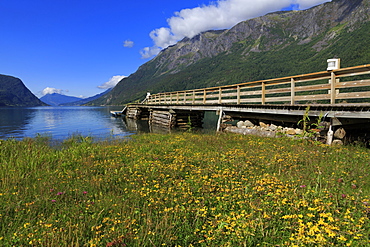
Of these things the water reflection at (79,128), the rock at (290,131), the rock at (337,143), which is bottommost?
the water reflection at (79,128)

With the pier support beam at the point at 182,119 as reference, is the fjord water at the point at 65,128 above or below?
below

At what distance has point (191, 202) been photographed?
5070 millimetres

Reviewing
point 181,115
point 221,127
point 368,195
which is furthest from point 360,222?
point 181,115

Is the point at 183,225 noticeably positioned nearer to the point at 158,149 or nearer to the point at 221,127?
the point at 158,149

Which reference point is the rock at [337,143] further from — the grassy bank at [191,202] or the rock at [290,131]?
the rock at [290,131]

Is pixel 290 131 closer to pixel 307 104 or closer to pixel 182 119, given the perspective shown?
pixel 307 104

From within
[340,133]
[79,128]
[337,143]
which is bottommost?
[79,128]

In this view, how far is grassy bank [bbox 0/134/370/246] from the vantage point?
3.55 m

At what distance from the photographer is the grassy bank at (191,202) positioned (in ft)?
11.6

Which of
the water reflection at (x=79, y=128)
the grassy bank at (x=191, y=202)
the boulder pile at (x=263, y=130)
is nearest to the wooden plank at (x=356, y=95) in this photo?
the grassy bank at (x=191, y=202)

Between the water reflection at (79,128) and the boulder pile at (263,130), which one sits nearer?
the boulder pile at (263,130)

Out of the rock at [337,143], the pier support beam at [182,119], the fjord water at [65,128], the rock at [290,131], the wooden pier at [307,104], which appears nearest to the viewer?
the wooden pier at [307,104]

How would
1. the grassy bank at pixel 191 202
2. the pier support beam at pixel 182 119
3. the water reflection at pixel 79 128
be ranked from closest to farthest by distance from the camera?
the grassy bank at pixel 191 202
the water reflection at pixel 79 128
the pier support beam at pixel 182 119

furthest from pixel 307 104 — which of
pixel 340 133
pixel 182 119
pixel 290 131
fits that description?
pixel 182 119
